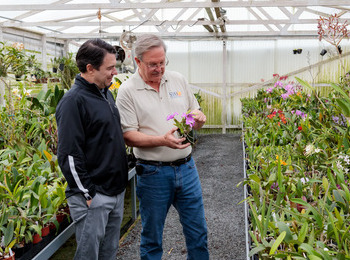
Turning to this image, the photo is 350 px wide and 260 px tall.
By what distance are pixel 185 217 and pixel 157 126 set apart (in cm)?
51

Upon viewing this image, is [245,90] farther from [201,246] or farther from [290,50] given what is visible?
[201,246]

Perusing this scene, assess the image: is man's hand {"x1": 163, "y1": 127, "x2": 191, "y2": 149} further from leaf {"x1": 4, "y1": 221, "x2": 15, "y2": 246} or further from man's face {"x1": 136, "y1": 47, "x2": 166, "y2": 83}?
leaf {"x1": 4, "y1": 221, "x2": 15, "y2": 246}

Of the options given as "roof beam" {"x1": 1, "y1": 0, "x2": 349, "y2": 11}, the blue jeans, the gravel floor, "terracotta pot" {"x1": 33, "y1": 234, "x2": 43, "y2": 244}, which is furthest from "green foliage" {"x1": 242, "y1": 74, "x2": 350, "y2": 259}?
"roof beam" {"x1": 1, "y1": 0, "x2": 349, "y2": 11}

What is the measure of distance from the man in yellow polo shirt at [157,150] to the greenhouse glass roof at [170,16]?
128 inches

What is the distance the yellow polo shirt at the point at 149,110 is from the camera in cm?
179

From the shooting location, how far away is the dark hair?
1551 mm

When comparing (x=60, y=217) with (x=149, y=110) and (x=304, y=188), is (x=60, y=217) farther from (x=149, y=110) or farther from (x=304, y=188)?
(x=304, y=188)

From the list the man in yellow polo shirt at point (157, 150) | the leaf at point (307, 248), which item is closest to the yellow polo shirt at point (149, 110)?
the man in yellow polo shirt at point (157, 150)

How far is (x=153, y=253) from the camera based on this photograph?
1.90 metres

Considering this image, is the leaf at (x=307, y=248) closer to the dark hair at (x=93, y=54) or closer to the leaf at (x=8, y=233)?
the dark hair at (x=93, y=54)

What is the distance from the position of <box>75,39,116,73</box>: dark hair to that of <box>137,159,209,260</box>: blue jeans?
22.7 inches

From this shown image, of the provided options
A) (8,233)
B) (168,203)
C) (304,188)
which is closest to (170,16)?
(168,203)

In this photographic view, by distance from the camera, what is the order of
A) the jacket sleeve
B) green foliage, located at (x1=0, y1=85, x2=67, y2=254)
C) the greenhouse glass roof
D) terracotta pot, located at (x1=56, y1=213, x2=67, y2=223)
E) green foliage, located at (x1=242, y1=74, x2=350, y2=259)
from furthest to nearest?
1. the greenhouse glass roof
2. terracotta pot, located at (x1=56, y1=213, x2=67, y2=223)
3. green foliage, located at (x1=0, y1=85, x2=67, y2=254)
4. the jacket sleeve
5. green foliage, located at (x1=242, y1=74, x2=350, y2=259)

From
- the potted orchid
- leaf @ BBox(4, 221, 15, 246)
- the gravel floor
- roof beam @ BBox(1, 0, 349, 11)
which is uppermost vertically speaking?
roof beam @ BBox(1, 0, 349, 11)
